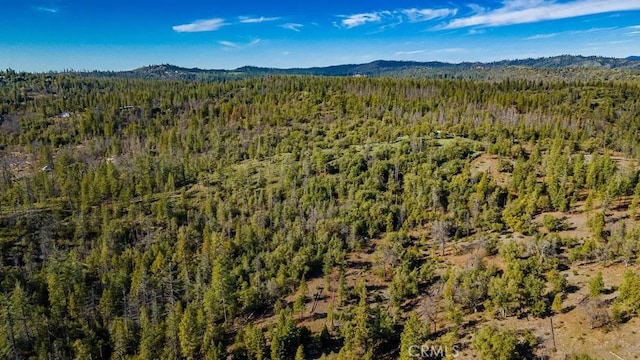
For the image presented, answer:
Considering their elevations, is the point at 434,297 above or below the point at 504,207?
below

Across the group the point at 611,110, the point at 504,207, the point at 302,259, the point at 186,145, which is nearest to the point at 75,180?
the point at 186,145

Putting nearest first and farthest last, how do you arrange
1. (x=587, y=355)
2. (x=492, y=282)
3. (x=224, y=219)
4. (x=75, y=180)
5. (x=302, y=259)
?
(x=587, y=355), (x=492, y=282), (x=302, y=259), (x=224, y=219), (x=75, y=180)

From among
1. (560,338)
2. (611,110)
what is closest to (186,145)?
(560,338)

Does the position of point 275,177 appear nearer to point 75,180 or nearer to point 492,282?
point 75,180

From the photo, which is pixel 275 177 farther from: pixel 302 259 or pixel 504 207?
pixel 504 207

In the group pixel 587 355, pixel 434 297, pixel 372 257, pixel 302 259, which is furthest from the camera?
pixel 372 257

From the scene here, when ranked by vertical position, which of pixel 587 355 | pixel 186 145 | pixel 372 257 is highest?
pixel 186 145

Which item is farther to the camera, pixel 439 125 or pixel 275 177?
pixel 439 125
